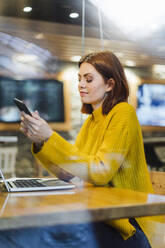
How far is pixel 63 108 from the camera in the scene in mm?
1384

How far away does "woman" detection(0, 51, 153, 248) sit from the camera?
0.73 metres

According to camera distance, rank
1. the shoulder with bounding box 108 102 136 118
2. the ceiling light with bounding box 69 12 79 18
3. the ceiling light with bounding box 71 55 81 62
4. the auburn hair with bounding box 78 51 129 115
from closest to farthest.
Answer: the shoulder with bounding box 108 102 136 118, the auburn hair with bounding box 78 51 129 115, the ceiling light with bounding box 71 55 81 62, the ceiling light with bounding box 69 12 79 18

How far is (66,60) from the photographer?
4.77ft

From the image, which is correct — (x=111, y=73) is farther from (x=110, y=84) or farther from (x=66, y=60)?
(x=66, y=60)

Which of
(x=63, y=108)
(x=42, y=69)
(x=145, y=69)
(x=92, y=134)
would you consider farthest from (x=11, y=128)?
(x=145, y=69)

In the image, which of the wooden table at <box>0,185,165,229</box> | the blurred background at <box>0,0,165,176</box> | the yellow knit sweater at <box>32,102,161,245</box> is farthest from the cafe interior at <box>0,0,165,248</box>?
the wooden table at <box>0,185,165,229</box>

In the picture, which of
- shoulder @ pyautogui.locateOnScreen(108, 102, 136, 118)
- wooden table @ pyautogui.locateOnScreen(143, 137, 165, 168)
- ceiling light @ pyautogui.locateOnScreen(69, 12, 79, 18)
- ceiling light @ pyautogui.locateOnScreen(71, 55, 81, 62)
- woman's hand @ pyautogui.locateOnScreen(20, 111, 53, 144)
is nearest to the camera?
woman's hand @ pyautogui.locateOnScreen(20, 111, 53, 144)

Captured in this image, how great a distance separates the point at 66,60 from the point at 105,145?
743 mm

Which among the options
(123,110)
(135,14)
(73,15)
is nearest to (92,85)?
(123,110)

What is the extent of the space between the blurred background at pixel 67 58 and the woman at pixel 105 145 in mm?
308

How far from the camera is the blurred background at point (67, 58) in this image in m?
1.32

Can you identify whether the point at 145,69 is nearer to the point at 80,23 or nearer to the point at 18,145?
the point at 80,23

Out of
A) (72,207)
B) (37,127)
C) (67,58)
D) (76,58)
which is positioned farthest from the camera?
(67,58)

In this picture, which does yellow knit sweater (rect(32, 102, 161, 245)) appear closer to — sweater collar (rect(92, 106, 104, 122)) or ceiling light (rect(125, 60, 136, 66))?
sweater collar (rect(92, 106, 104, 122))
